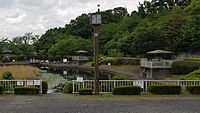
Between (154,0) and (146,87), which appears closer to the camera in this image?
Answer: (146,87)

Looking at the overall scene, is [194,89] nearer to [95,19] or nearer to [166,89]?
[166,89]

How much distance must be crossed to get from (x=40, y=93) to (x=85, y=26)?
62.6 meters

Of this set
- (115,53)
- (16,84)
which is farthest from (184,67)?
(115,53)

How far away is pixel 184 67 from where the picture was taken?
27594 mm

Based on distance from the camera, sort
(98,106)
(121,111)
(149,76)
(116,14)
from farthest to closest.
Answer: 1. (116,14)
2. (149,76)
3. (98,106)
4. (121,111)

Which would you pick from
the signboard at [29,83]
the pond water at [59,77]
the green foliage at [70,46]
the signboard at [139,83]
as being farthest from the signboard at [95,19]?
the green foliage at [70,46]

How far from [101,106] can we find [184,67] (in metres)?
18.8

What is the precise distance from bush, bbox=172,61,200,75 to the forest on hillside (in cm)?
848

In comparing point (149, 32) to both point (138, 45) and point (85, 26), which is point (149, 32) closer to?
point (138, 45)

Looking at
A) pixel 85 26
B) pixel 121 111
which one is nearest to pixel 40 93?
pixel 121 111

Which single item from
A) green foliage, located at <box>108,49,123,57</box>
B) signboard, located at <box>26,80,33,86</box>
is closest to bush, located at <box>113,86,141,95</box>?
signboard, located at <box>26,80,33,86</box>

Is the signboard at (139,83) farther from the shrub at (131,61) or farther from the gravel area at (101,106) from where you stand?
the shrub at (131,61)

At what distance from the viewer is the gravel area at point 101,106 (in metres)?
9.35

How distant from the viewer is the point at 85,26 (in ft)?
249
